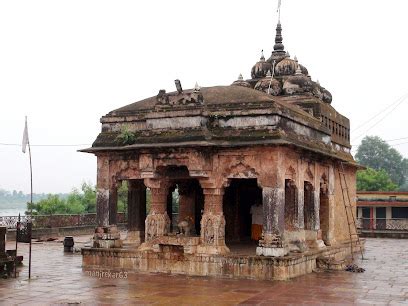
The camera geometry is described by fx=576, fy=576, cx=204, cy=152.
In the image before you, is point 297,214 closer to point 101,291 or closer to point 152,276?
point 152,276

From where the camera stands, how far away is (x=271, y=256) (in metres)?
14.7

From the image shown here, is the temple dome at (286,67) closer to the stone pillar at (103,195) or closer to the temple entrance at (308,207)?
the temple entrance at (308,207)

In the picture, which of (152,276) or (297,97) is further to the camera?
(297,97)

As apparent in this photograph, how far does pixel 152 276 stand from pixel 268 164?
14.0 feet

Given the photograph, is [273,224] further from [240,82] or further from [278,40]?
[278,40]

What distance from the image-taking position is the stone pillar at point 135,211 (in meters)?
19.2

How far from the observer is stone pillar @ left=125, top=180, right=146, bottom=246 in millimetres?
19219

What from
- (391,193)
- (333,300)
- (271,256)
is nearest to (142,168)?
(271,256)

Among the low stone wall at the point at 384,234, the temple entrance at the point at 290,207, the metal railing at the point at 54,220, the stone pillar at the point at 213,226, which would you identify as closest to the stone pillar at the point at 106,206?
the stone pillar at the point at 213,226

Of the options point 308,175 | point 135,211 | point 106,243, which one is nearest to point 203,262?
point 106,243

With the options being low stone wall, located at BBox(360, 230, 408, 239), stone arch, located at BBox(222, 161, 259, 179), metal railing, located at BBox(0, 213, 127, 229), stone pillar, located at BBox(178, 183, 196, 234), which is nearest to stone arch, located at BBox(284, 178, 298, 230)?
stone arch, located at BBox(222, 161, 259, 179)

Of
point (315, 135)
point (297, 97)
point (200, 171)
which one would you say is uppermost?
point (297, 97)

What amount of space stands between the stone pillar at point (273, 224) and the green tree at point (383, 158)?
70.3m

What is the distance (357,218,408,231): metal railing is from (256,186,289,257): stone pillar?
21.2m
